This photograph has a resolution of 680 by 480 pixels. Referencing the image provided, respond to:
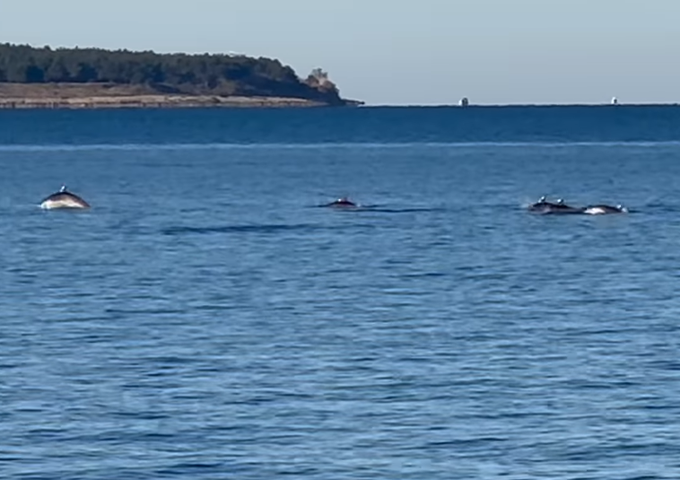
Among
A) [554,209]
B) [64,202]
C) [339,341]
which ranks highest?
[339,341]

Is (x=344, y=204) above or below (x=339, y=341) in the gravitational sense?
below

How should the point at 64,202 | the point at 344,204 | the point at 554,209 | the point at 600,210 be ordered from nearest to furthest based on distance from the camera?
1. the point at 600,210
2. the point at 554,209
3. the point at 64,202
4. the point at 344,204

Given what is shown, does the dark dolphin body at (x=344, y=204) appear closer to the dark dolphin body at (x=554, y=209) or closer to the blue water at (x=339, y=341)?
the blue water at (x=339, y=341)

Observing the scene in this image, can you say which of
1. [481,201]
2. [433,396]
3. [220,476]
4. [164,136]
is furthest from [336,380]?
[164,136]

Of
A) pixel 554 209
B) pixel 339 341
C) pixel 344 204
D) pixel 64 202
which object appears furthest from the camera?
pixel 344 204

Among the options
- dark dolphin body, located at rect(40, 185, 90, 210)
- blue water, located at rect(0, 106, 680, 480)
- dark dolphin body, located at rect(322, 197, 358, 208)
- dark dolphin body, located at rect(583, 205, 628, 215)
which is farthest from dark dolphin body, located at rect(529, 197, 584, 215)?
dark dolphin body, located at rect(40, 185, 90, 210)

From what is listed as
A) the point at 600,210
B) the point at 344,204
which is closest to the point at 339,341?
the point at 600,210

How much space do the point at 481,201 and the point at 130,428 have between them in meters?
51.6

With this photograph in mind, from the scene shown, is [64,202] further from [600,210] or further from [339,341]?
[339,341]

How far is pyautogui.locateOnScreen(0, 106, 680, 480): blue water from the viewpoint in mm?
26875

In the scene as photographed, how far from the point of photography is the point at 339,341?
35812 mm

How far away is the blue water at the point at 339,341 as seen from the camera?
26875 millimetres

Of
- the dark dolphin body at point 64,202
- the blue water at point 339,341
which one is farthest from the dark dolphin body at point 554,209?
the dark dolphin body at point 64,202

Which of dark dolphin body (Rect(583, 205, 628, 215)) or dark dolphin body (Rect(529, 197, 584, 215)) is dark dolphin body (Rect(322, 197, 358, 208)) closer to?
dark dolphin body (Rect(529, 197, 584, 215))
